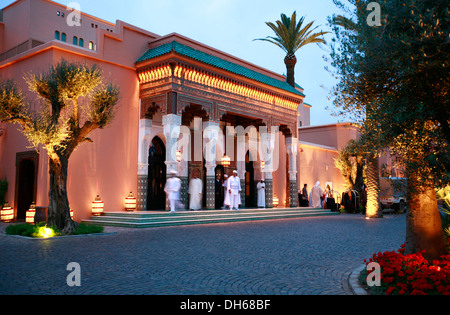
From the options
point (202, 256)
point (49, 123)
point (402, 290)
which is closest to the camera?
point (402, 290)

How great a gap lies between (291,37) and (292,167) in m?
8.09

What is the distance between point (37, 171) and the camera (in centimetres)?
1322

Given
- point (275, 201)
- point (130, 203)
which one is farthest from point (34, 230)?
point (275, 201)

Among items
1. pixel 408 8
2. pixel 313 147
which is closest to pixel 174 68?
pixel 408 8

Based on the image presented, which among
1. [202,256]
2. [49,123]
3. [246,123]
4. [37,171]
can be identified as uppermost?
[246,123]

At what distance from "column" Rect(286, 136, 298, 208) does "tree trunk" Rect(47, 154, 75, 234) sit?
13.3 metres

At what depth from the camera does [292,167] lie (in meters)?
21.4

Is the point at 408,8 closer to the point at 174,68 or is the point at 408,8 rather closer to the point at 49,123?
the point at 49,123

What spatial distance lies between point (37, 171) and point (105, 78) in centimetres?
431

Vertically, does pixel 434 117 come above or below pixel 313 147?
below

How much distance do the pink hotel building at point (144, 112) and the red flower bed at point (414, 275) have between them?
34.5ft

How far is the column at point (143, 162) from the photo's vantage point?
1508 centimetres

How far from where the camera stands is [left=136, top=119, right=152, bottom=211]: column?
15078 mm

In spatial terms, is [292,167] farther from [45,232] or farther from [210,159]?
[45,232]
